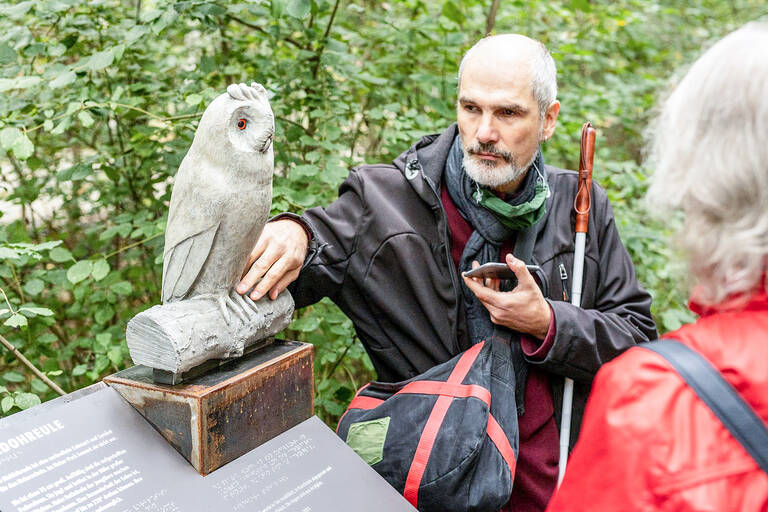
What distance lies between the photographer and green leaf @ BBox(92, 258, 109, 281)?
2.45 meters

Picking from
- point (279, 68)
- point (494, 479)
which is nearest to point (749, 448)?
point (494, 479)

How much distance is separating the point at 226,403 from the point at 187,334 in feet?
0.70

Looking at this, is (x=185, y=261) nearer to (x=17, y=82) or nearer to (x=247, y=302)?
(x=247, y=302)

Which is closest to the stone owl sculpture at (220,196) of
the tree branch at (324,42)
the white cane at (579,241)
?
the white cane at (579,241)

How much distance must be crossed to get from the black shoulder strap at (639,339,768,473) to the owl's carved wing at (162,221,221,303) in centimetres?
116

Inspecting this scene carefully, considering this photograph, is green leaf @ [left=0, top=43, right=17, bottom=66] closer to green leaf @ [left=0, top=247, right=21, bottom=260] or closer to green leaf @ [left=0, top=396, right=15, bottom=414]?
green leaf @ [left=0, top=247, right=21, bottom=260]

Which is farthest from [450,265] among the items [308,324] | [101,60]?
[101,60]

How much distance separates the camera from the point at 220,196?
65.8 inches

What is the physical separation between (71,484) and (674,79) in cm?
155

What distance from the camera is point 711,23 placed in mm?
6559

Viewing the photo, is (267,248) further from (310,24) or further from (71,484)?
(310,24)

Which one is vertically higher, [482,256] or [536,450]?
[482,256]

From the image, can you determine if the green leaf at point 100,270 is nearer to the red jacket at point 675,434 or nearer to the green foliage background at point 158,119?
the green foliage background at point 158,119

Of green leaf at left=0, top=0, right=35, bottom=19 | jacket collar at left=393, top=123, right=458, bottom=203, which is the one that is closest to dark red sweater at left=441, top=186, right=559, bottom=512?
jacket collar at left=393, top=123, right=458, bottom=203
